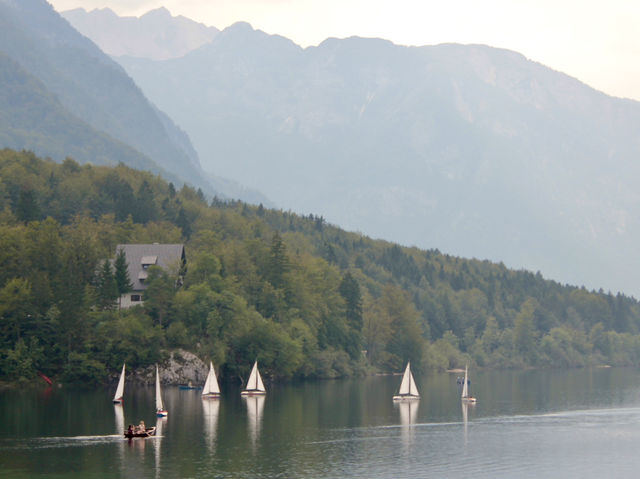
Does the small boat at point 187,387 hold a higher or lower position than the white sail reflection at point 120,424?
higher

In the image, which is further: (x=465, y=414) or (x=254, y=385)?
(x=254, y=385)

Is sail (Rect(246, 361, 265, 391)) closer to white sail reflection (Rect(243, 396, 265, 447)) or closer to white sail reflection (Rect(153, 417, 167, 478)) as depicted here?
white sail reflection (Rect(243, 396, 265, 447))

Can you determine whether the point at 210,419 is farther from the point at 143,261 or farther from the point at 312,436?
the point at 143,261

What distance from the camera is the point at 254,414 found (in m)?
116

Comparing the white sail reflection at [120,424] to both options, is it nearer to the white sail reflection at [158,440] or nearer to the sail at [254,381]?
the white sail reflection at [158,440]

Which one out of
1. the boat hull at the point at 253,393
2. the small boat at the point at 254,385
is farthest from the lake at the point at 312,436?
the small boat at the point at 254,385

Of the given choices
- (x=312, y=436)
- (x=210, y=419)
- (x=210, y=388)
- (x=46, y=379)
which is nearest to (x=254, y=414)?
(x=210, y=419)

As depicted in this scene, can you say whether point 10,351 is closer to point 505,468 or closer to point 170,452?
point 170,452

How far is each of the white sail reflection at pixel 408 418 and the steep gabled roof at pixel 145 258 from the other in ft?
147

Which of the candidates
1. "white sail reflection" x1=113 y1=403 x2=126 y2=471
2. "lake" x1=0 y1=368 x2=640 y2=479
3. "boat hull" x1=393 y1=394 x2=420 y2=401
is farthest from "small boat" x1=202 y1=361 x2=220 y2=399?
"boat hull" x1=393 y1=394 x2=420 y2=401

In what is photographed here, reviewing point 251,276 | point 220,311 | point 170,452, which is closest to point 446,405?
point 220,311

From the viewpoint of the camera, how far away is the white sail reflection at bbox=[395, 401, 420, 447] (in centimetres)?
10194

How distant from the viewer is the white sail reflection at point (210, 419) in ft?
312

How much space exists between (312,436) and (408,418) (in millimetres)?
21872
